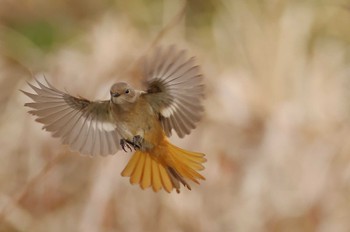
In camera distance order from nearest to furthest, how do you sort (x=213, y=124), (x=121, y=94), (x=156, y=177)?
1. (x=121, y=94)
2. (x=156, y=177)
3. (x=213, y=124)

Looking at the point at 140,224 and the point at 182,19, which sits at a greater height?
the point at 182,19

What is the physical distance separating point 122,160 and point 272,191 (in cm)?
41

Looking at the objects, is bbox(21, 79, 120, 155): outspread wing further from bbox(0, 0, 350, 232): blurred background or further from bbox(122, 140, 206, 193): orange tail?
bbox(0, 0, 350, 232): blurred background

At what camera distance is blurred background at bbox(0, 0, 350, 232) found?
7.01ft

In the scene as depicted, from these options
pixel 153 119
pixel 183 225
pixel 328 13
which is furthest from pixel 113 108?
pixel 328 13

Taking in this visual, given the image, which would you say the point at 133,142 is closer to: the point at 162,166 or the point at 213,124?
the point at 162,166

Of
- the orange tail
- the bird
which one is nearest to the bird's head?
the bird

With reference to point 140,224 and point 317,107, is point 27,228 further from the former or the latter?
point 317,107

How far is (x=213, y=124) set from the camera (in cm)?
220

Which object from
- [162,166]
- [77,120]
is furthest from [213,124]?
[77,120]

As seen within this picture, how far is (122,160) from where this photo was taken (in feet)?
6.99

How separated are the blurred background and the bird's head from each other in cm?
99

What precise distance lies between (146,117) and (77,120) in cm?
9

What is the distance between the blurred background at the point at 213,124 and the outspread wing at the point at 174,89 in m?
0.94
